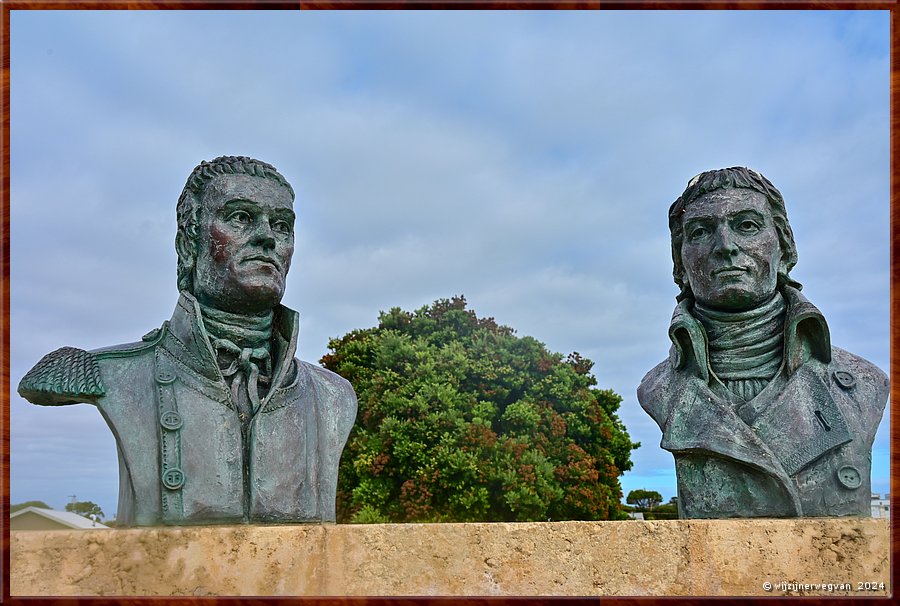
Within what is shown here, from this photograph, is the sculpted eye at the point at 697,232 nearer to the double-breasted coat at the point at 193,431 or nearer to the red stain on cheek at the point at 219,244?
the double-breasted coat at the point at 193,431

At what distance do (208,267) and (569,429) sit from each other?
11.7 m

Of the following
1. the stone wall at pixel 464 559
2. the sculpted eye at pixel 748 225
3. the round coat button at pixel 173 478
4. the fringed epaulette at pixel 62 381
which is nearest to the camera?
the stone wall at pixel 464 559

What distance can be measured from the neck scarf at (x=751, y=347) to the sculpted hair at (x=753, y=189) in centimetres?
33

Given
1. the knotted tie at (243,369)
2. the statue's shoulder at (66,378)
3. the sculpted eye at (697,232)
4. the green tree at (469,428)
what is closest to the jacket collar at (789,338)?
the sculpted eye at (697,232)

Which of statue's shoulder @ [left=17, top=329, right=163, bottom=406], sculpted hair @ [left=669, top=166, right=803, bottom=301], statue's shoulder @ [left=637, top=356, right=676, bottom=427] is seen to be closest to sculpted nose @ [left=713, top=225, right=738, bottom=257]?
sculpted hair @ [left=669, top=166, right=803, bottom=301]

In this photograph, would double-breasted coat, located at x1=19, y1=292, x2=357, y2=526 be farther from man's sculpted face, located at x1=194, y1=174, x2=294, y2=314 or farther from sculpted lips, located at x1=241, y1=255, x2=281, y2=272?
sculpted lips, located at x1=241, y1=255, x2=281, y2=272

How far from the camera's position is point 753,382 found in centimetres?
653

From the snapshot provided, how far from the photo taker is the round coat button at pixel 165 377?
20.0 ft

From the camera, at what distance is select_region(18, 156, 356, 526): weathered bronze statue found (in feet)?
19.5

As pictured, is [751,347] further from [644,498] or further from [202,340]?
[644,498]

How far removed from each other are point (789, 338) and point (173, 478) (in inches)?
156

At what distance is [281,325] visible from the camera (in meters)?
6.54

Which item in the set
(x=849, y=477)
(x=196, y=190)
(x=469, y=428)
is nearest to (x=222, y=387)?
(x=196, y=190)

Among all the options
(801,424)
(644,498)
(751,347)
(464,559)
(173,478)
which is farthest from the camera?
(644,498)
